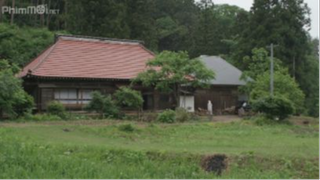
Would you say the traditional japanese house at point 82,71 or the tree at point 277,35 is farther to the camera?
the tree at point 277,35

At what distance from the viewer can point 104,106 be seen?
22.5m

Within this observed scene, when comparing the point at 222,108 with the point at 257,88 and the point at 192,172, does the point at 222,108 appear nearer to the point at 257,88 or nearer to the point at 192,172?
the point at 257,88

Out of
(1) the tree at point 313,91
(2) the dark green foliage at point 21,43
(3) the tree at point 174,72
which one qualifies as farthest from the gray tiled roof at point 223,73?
(1) the tree at point 313,91

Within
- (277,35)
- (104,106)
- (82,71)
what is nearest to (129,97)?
(104,106)

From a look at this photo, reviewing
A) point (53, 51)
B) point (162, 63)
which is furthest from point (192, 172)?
point (53, 51)

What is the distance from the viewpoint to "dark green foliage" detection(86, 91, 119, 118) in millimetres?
22453

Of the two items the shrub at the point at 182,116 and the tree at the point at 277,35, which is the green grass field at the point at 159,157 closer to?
the shrub at the point at 182,116

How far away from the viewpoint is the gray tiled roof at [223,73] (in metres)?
32.2

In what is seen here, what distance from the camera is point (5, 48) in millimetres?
29703

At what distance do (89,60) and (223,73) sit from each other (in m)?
11.5

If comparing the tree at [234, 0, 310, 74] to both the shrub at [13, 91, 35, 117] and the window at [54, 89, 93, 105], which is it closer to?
the window at [54, 89, 93, 105]

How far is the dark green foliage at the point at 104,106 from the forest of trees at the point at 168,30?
31.5ft

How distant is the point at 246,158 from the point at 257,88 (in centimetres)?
1819

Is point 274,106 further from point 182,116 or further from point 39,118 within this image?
point 39,118
